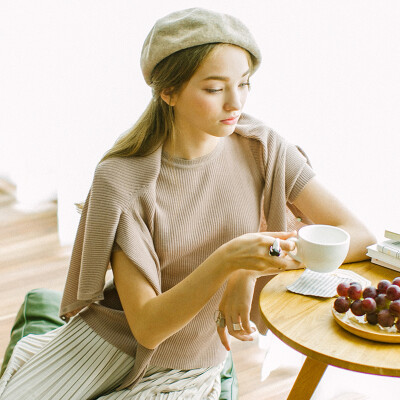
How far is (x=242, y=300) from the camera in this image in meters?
1.30

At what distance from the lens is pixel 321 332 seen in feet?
3.84

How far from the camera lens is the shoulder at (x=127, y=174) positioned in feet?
4.50

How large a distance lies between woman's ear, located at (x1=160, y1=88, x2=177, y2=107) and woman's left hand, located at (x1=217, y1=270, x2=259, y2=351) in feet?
1.32

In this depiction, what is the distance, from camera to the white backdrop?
1.64 metres

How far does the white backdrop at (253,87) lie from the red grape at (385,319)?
0.33m

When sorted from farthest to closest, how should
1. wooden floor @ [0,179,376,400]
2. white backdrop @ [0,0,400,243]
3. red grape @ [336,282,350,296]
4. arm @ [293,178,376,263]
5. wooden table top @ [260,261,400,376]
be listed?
wooden floor @ [0,179,376,400], white backdrop @ [0,0,400,243], arm @ [293,178,376,263], red grape @ [336,282,350,296], wooden table top @ [260,261,400,376]

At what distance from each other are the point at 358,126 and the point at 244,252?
0.70 meters

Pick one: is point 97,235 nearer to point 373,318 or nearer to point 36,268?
point 373,318

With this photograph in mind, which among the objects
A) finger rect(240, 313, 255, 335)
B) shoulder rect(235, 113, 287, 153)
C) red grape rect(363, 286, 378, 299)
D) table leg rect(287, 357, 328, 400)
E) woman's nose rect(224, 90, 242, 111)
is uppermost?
woman's nose rect(224, 90, 242, 111)

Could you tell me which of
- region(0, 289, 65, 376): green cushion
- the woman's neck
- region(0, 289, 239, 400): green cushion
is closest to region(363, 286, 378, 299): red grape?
the woman's neck

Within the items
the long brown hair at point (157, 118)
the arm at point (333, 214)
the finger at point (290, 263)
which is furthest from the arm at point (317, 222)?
the long brown hair at point (157, 118)

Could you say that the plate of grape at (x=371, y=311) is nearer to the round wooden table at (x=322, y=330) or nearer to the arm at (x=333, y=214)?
the round wooden table at (x=322, y=330)

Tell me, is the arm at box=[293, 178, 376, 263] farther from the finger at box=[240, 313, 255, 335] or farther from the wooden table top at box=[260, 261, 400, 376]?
the finger at box=[240, 313, 255, 335]

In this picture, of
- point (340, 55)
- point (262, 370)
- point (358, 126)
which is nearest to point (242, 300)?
point (358, 126)
